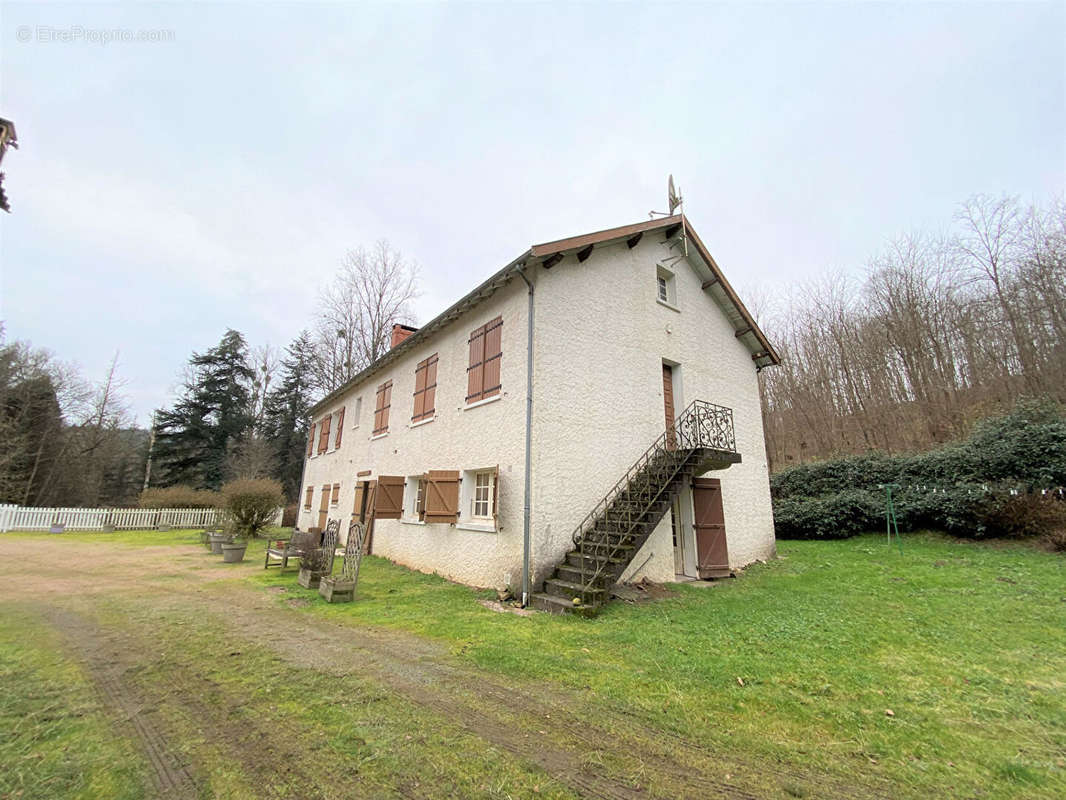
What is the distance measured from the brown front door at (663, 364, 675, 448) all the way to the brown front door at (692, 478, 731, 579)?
114cm

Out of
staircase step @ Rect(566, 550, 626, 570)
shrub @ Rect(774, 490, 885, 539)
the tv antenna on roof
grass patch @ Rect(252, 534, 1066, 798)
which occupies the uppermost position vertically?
the tv antenna on roof

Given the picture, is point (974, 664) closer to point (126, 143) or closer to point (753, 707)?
point (753, 707)

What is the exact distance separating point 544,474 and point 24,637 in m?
7.15

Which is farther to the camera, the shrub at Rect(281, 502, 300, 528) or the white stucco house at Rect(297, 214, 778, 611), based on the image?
the shrub at Rect(281, 502, 300, 528)

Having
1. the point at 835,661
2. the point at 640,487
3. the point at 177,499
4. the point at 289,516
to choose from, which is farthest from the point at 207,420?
the point at 835,661

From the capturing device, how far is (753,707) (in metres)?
3.74

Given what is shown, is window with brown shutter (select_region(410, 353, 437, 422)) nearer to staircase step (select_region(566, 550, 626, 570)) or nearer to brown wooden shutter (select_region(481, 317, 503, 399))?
brown wooden shutter (select_region(481, 317, 503, 399))

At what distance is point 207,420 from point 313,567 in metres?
29.0

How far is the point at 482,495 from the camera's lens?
30.2 feet

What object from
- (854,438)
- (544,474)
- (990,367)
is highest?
(990,367)

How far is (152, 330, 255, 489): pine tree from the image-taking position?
96.1 ft

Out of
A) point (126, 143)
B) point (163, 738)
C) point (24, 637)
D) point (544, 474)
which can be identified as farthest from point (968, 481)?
point (126, 143)

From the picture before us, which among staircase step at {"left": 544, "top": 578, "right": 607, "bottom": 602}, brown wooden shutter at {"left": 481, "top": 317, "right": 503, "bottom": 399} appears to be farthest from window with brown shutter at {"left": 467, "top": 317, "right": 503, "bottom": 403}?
staircase step at {"left": 544, "top": 578, "right": 607, "bottom": 602}

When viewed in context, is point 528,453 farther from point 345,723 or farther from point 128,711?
point 128,711
